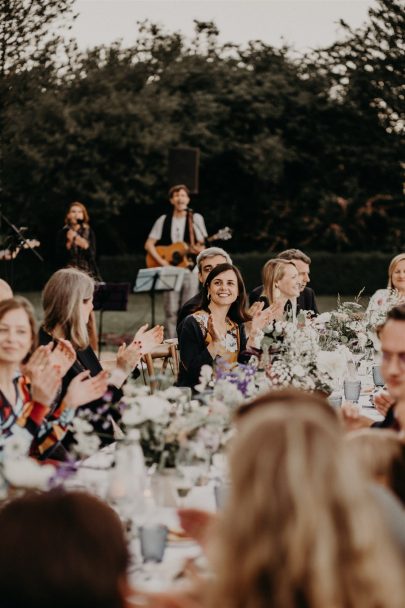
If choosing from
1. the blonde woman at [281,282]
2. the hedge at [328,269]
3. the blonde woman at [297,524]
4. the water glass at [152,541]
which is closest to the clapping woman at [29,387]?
the water glass at [152,541]

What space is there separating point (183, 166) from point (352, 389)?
11.0m

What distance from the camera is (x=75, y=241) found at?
1195 cm

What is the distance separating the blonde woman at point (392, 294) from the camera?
6161 millimetres

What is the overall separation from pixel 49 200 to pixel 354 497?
2295 centimetres

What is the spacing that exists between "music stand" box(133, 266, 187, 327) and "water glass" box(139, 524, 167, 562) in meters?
8.49

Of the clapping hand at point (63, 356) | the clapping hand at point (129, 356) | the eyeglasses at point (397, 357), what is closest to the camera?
the eyeglasses at point (397, 357)

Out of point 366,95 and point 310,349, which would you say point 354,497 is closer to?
point 310,349

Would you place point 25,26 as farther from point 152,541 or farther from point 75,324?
point 152,541

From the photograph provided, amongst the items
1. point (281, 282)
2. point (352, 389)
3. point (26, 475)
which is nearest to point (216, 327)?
point (352, 389)

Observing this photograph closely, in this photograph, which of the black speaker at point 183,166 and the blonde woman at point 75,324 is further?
the black speaker at point 183,166

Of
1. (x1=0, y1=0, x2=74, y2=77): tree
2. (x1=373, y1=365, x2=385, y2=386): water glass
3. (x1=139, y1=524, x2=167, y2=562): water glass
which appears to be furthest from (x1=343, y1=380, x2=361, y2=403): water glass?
(x1=0, y1=0, x2=74, y2=77): tree

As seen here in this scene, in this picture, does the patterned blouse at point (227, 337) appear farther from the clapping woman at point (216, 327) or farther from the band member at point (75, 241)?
the band member at point (75, 241)

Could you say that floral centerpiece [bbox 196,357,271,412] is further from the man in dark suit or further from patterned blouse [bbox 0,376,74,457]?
the man in dark suit

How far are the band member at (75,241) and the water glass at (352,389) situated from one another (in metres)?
7.33
